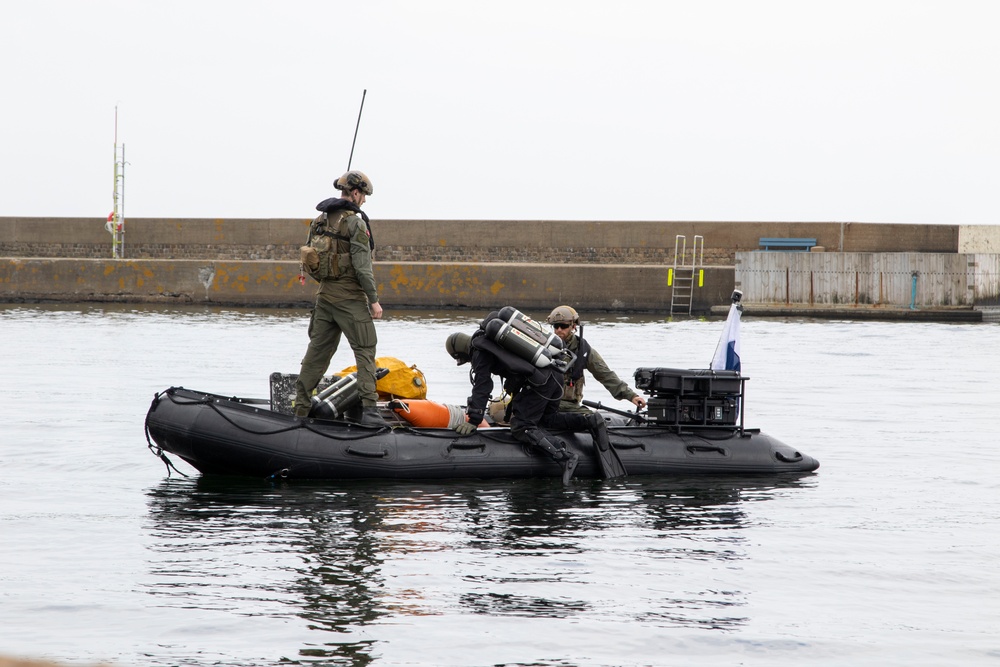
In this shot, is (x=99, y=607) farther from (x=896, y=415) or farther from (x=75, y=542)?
(x=896, y=415)

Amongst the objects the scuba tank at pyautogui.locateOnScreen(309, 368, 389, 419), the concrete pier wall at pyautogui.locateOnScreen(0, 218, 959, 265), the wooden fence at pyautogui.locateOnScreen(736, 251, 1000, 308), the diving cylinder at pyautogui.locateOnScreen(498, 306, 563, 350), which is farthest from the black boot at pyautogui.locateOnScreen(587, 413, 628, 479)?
the concrete pier wall at pyautogui.locateOnScreen(0, 218, 959, 265)

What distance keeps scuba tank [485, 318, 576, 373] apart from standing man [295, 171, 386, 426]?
0.80 m

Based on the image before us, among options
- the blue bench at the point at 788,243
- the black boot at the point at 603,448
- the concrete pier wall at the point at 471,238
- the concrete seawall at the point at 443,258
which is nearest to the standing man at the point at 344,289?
the black boot at the point at 603,448

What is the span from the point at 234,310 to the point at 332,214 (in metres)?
21.6

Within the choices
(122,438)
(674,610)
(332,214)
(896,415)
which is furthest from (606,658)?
(896,415)

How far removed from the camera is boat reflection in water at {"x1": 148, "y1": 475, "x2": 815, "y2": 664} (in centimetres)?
603

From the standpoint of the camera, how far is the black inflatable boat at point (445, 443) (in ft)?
28.5

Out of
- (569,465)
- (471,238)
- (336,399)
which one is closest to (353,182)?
(336,399)

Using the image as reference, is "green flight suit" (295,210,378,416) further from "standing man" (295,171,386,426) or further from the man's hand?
the man's hand

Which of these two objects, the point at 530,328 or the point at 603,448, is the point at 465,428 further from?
the point at 603,448

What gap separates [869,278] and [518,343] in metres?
20.5

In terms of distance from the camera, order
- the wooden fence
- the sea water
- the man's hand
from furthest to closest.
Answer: the wooden fence → the man's hand → the sea water

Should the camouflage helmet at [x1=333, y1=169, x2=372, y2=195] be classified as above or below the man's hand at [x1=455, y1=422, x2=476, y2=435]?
above

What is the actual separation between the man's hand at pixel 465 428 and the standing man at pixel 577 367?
0.71m
